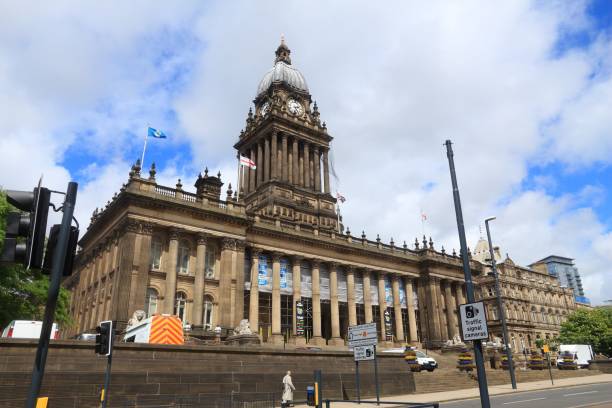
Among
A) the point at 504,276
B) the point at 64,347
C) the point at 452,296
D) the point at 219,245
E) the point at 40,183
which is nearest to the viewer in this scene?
the point at 40,183

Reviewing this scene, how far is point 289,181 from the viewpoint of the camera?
6575cm

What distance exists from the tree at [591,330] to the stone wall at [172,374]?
5366 cm

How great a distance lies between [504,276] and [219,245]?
59.2 meters

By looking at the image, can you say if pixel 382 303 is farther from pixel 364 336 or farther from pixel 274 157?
pixel 364 336

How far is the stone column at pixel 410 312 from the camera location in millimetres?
57812

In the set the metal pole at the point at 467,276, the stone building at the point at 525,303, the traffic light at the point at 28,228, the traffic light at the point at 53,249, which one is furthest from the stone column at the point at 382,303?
the traffic light at the point at 28,228

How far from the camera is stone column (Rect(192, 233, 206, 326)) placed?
40.6 m

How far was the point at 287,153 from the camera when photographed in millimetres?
68312

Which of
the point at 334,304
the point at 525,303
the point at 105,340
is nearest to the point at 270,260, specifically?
the point at 334,304

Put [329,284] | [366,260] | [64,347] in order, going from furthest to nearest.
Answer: [366,260]
[329,284]
[64,347]

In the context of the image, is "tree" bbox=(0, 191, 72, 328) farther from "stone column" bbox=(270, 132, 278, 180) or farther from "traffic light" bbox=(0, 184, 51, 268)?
"stone column" bbox=(270, 132, 278, 180)

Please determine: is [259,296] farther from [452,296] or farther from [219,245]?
[452,296]

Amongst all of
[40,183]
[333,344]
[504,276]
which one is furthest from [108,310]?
[504,276]

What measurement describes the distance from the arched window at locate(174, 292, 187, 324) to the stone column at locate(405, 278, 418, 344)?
29802 mm
